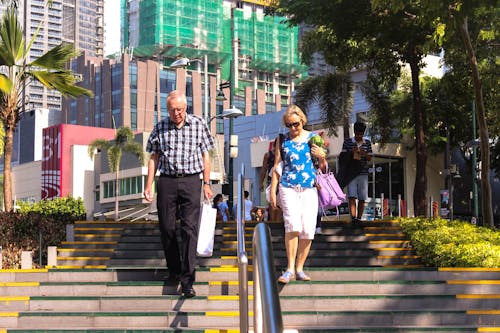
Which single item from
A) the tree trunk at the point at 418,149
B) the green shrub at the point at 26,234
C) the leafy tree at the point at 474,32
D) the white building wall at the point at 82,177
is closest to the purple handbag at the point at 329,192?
the leafy tree at the point at 474,32

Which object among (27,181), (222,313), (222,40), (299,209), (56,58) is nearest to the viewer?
(222,313)

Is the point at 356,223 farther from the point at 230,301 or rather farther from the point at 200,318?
the point at 200,318

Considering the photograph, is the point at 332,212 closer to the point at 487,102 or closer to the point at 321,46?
the point at 487,102

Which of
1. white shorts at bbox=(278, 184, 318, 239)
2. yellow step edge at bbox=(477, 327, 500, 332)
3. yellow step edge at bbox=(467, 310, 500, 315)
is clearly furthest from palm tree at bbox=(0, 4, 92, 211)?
yellow step edge at bbox=(477, 327, 500, 332)

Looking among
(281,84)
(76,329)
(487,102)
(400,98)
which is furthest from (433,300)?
(281,84)

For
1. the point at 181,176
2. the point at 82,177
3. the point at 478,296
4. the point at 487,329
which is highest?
the point at 82,177

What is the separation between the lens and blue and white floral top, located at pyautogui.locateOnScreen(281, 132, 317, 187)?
8312 millimetres

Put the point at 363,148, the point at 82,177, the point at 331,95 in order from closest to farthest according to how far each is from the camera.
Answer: the point at 363,148, the point at 331,95, the point at 82,177

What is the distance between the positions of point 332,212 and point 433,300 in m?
37.8

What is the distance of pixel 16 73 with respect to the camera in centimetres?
1670

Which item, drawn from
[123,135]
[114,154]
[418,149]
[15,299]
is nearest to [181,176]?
[15,299]

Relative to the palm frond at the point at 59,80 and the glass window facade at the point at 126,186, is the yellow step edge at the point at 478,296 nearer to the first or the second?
the palm frond at the point at 59,80

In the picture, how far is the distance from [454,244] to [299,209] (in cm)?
320

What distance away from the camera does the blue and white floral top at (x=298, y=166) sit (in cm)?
831
